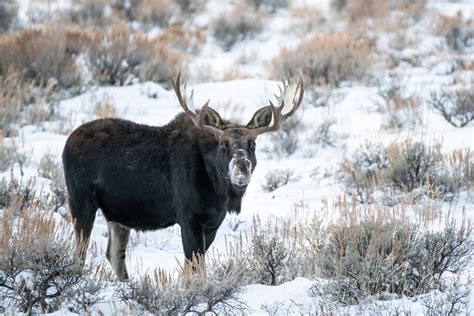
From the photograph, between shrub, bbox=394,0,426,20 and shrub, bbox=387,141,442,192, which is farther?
shrub, bbox=394,0,426,20

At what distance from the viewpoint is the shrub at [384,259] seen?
18.2ft

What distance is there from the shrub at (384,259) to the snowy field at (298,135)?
0.37ft

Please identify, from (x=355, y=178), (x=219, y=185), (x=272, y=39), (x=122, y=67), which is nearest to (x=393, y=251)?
(x=219, y=185)

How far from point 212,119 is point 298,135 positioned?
5.58m

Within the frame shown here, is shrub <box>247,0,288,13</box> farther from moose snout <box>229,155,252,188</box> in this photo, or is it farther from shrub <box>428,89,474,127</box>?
moose snout <box>229,155,252,188</box>

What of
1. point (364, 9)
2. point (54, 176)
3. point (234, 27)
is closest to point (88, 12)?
point (234, 27)

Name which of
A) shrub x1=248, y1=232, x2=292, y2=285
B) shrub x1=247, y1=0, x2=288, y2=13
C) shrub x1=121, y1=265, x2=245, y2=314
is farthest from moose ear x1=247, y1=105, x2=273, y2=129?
shrub x1=247, y1=0, x2=288, y2=13

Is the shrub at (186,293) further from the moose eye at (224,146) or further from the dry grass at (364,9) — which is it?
the dry grass at (364,9)

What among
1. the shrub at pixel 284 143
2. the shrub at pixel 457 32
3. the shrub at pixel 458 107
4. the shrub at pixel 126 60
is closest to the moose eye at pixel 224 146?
the shrub at pixel 284 143

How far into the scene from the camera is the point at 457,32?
1864 cm

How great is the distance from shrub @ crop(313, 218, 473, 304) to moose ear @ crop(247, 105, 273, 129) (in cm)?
104

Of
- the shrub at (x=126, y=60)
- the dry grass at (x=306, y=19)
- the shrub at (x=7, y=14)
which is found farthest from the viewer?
the dry grass at (x=306, y=19)

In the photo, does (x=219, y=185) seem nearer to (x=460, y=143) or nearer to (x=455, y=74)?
(x=460, y=143)

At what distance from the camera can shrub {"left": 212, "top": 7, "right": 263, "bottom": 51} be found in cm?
2044
